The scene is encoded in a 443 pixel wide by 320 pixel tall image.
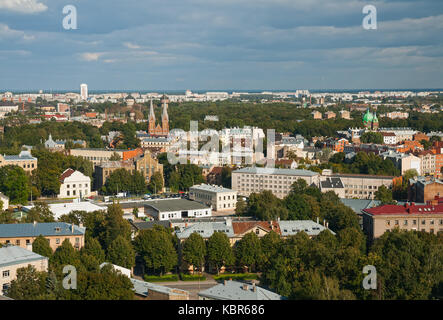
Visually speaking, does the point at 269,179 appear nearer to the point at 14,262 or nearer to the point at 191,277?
the point at 191,277

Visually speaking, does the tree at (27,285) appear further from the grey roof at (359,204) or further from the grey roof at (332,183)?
the grey roof at (332,183)

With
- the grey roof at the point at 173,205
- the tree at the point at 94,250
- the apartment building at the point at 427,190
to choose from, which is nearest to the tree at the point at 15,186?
the grey roof at the point at 173,205

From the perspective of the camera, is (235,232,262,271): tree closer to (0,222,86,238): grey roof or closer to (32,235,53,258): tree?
(0,222,86,238): grey roof

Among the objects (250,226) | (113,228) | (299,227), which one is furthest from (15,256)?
(299,227)

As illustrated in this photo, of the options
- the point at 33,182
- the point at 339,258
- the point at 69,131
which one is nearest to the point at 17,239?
the point at 339,258

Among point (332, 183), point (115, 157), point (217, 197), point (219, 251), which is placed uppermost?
point (115, 157)
